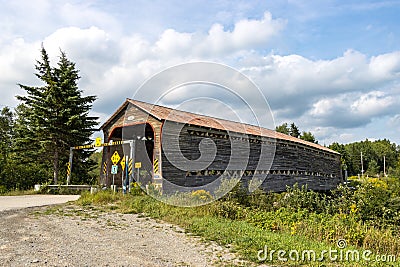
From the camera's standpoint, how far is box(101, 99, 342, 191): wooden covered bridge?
14.8m

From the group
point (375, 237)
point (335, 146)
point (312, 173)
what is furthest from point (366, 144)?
point (375, 237)

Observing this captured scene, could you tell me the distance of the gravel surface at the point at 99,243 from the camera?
5176mm

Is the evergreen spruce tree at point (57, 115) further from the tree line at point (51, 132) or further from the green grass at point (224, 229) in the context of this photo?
the green grass at point (224, 229)

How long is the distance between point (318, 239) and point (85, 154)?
17.6 m

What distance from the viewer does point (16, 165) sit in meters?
18.8

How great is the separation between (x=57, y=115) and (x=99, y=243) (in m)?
15.4

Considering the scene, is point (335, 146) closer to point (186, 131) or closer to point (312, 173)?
point (312, 173)

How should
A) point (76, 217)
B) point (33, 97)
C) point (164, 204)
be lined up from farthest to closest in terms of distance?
point (33, 97) < point (164, 204) < point (76, 217)

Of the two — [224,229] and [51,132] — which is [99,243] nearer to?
[224,229]

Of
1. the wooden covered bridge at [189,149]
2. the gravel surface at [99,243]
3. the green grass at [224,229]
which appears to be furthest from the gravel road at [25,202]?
the wooden covered bridge at [189,149]

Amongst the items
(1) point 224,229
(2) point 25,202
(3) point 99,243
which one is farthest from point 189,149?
(3) point 99,243

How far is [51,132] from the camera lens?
1942cm

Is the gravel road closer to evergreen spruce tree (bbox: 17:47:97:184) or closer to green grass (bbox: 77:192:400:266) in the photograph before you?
green grass (bbox: 77:192:400:266)

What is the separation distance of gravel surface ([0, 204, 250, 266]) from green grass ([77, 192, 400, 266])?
1.06 ft
